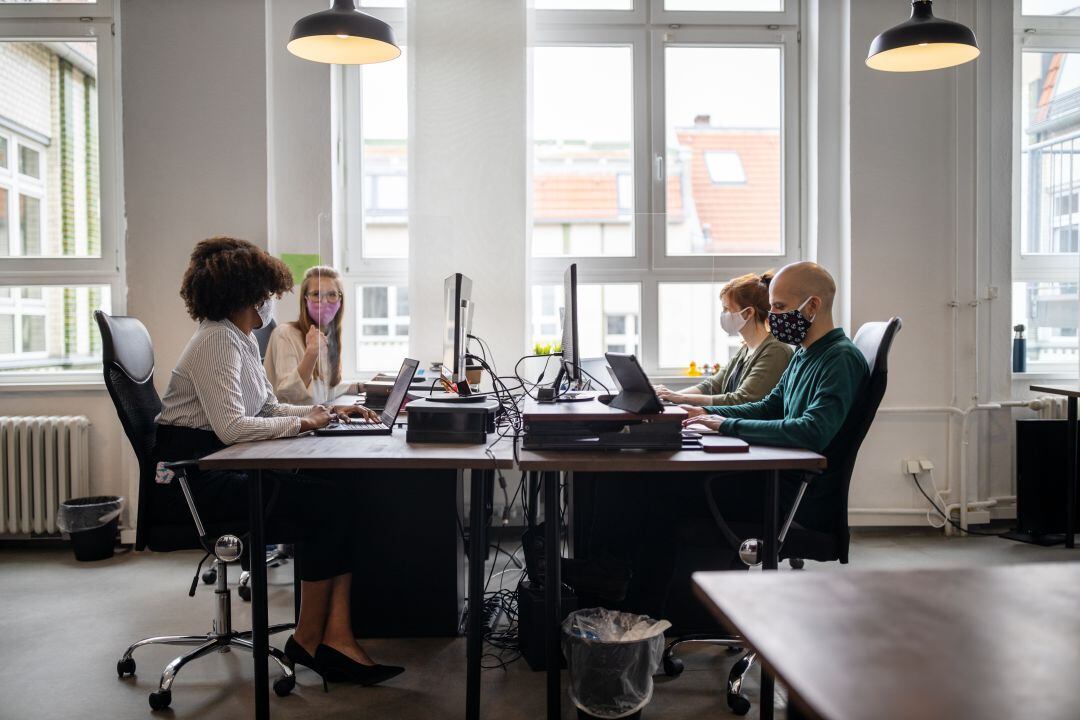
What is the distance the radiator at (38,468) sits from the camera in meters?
3.81

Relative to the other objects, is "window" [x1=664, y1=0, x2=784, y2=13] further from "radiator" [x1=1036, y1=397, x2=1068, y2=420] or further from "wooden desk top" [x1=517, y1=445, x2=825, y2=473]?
"wooden desk top" [x1=517, y1=445, x2=825, y2=473]

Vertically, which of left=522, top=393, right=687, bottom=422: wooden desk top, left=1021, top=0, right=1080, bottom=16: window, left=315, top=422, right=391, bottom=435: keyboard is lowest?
left=315, top=422, right=391, bottom=435: keyboard

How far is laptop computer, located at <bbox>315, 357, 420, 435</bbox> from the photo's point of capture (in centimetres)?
242

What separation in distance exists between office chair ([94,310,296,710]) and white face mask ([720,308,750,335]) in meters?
2.07

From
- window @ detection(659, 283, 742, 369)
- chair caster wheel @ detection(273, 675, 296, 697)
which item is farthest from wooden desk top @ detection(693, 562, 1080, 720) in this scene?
window @ detection(659, 283, 742, 369)

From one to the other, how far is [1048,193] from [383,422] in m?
4.07

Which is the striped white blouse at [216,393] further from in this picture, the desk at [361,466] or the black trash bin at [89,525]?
the black trash bin at [89,525]

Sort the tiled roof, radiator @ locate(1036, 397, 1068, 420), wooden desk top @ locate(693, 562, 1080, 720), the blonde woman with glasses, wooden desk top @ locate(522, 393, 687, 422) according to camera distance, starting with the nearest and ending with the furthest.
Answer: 1. wooden desk top @ locate(693, 562, 1080, 720)
2. wooden desk top @ locate(522, 393, 687, 422)
3. the blonde woman with glasses
4. radiator @ locate(1036, 397, 1068, 420)
5. the tiled roof

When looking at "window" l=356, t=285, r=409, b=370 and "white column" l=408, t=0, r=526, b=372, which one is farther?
"window" l=356, t=285, r=409, b=370

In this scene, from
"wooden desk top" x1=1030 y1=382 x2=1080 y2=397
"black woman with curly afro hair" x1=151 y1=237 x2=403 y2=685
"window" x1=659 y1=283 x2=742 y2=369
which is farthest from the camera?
"window" x1=659 y1=283 x2=742 y2=369

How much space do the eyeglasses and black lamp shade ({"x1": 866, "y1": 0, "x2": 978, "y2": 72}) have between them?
245 centimetres

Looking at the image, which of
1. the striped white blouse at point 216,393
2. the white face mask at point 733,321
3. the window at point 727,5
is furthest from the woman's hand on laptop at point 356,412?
the window at point 727,5

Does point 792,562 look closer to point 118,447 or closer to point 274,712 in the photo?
point 274,712

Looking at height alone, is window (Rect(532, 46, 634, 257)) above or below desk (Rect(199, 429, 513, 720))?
above
